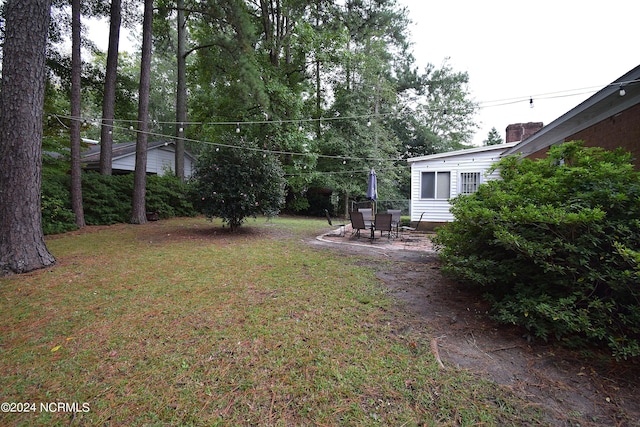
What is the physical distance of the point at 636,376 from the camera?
1891mm

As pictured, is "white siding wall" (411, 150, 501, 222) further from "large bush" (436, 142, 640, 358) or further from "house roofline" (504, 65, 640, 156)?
"large bush" (436, 142, 640, 358)

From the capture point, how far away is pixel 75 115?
26.9 ft

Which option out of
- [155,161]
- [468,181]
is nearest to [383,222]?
[468,181]

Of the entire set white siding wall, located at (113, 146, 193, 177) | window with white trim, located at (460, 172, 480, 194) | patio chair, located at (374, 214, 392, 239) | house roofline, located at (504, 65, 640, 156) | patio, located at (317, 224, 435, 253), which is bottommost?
patio, located at (317, 224, 435, 253)

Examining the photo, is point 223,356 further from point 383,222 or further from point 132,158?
point 132,158

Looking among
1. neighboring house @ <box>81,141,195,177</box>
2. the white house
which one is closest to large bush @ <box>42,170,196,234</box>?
neighboring house @ <box>81,141,195,177</box>

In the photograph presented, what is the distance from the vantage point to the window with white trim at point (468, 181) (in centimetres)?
1038

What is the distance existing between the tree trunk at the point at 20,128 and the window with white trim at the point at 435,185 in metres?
10.9

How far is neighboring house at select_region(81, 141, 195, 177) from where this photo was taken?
50.0ft

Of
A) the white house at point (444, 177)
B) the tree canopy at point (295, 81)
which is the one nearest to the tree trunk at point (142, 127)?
the tree canopy at point (295, 81)

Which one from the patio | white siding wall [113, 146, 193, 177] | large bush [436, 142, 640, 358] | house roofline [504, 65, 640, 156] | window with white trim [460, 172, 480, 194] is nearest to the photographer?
large bush [436, 142, 640, 358]

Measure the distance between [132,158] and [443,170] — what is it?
16617mm

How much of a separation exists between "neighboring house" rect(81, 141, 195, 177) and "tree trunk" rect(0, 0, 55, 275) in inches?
420

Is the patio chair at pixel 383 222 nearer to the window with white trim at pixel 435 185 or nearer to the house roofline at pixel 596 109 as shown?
the house roofline at pixel 596 109
